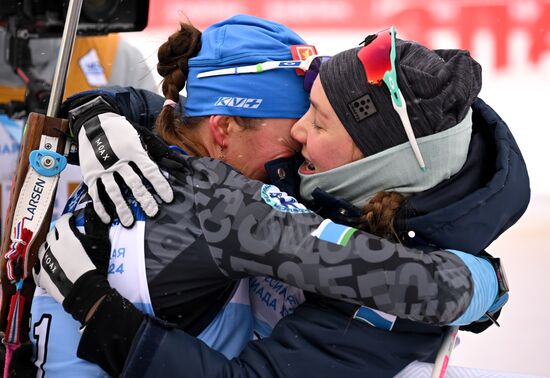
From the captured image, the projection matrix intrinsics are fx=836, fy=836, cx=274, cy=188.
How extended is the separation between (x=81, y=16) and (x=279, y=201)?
1.90 metres

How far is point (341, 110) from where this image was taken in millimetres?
1674

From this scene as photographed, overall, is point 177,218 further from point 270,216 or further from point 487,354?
point 487,354

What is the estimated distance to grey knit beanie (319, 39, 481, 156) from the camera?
158 centimetres

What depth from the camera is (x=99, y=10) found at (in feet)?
10.5

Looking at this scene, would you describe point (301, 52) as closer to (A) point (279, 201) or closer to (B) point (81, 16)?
(A) point (279, 201)

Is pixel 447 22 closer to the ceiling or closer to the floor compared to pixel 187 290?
closer to the floor

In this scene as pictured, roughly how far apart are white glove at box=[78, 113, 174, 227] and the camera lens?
1.49 metres

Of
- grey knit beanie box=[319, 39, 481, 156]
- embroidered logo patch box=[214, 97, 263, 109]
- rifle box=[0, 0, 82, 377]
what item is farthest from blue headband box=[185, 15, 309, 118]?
rifle box=[0, 0, 82, 377]

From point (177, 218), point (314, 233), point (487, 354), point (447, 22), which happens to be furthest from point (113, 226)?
point (447, 22)

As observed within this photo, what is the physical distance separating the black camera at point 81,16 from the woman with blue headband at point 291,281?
5.70ft

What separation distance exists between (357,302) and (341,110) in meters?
0.41

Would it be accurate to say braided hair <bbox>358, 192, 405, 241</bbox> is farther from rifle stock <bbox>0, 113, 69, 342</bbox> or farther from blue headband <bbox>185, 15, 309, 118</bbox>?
rifle stock <bbox>0, 113, 69, 342</bbox>

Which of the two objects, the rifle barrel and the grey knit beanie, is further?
the rifle barrel

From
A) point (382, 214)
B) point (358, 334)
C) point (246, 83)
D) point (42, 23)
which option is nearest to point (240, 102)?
point (246, 83)
